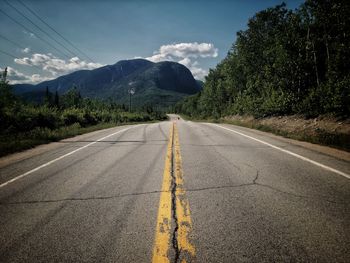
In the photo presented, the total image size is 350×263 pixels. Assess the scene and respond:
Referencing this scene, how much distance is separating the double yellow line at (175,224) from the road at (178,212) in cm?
1

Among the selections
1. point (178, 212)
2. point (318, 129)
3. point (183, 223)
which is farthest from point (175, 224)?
point (318, 129)

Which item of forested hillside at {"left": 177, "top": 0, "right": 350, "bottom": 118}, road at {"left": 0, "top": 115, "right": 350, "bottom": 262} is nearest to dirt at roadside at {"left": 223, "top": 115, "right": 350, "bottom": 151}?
forested hillside at {"left": 177, "top": 0, "right": 350, "bottom": 118}

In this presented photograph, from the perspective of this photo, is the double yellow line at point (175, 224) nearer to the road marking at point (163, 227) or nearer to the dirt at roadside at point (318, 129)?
the road marking at point (163, 227)

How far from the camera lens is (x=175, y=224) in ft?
8.16

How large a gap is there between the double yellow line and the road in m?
0.01

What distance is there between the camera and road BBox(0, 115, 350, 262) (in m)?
2.03

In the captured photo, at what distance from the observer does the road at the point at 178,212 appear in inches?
80.0

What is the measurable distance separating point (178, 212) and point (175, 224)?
27cm

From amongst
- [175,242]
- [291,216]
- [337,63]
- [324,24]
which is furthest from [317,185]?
[324,24]

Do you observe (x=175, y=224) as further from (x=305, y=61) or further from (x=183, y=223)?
(x=305, y=61)

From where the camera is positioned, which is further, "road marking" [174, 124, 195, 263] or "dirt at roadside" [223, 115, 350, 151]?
"dirt at roadside" [223, 115, 350, 151]

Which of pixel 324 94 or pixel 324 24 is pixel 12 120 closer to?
pixel 324 94

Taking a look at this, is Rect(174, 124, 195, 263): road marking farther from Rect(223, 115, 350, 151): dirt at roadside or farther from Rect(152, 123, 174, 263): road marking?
Rect(223, 115, 350, 151): dirt at roadside

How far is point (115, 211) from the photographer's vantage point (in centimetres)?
282
